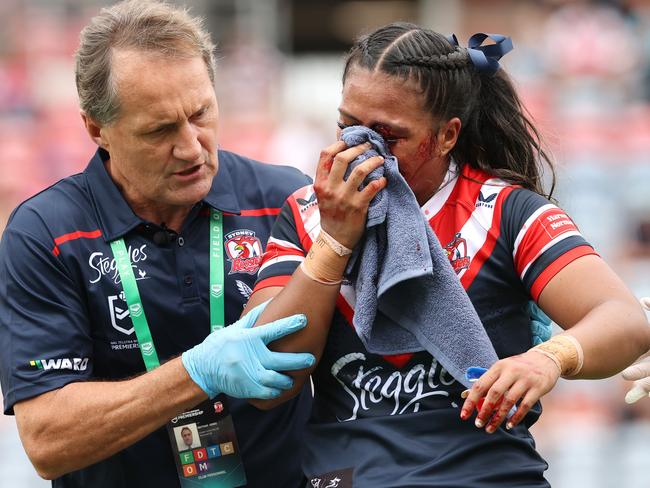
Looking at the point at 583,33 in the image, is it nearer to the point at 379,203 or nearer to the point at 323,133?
the point at 323,133

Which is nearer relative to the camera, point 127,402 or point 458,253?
point 458,253

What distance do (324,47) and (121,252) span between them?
1022cm

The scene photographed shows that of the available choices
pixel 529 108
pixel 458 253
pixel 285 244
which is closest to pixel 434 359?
pixel 458 253

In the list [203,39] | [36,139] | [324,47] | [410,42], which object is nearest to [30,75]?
[36,139]

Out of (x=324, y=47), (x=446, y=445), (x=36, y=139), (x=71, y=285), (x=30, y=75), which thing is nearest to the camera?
(x=446, y=445)

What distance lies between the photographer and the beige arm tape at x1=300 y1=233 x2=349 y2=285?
2.54 metres

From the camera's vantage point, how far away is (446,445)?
98.7 inches

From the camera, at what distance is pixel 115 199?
3.23 m

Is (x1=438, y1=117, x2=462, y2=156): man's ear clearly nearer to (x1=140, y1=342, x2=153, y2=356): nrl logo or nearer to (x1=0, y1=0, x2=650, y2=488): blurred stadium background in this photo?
(x1=140, y1=342, x2=153, y2=356): nrl logo

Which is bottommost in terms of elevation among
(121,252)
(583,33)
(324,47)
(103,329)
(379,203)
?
(324,47)

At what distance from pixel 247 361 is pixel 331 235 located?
366mm

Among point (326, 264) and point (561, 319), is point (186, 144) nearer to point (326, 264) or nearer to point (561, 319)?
point (326, 264)

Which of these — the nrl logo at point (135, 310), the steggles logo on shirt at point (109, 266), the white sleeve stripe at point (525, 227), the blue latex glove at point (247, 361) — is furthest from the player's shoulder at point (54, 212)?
the white sleeve stripe at point (525, 227)

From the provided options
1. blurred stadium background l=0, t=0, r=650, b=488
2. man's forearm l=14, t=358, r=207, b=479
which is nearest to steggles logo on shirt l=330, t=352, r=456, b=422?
man's forearm l=14, t=358, r=207, b=479
